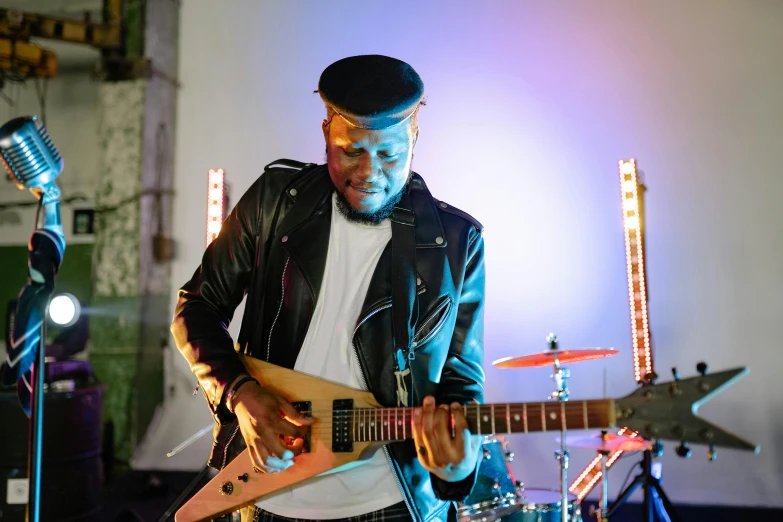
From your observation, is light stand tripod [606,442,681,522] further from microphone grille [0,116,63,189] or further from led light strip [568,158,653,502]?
microphone grille [0,116,63,189]

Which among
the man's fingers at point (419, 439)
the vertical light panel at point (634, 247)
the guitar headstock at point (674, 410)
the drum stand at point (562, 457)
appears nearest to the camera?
the guitar headstock at point (674, 410)

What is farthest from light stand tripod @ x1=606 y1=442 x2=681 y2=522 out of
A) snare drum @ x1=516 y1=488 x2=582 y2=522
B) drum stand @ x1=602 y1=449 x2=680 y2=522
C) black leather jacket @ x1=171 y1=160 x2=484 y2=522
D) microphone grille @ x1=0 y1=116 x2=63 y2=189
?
→ microphone grille @ x1=0 y1=116 x2=63 y2=189

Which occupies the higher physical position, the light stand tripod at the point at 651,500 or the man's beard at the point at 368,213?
the man's beard at the point at 368,213

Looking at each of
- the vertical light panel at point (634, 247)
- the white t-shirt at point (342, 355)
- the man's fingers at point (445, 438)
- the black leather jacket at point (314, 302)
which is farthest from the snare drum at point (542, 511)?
the man's fingers at point (445, 438)

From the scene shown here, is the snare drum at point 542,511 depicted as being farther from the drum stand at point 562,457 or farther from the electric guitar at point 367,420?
the electric guitar at point 367,420

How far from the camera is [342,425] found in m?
1.82

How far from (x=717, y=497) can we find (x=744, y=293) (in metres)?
1.64

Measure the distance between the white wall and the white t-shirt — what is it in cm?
395

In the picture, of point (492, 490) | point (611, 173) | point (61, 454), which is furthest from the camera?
point (611, 173)

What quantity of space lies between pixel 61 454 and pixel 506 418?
4.09 meters

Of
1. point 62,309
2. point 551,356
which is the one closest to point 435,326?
point 551,356

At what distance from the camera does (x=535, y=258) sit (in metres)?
5.77

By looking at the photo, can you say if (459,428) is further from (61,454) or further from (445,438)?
(61,454)

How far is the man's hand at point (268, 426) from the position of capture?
5.71ft
